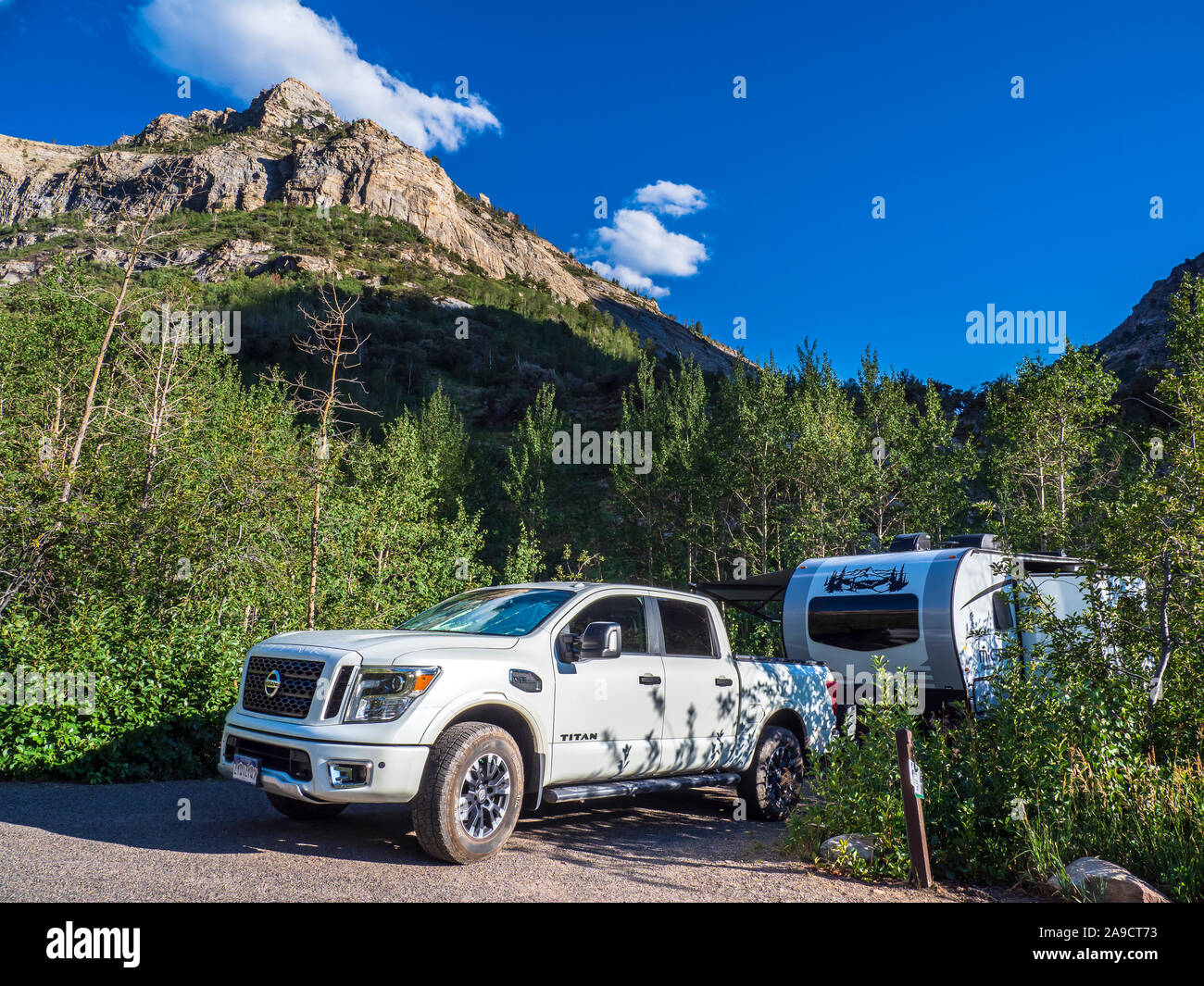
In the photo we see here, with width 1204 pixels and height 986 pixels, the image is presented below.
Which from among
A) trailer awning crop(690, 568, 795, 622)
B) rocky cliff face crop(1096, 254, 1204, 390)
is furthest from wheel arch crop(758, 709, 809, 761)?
rocky cliff face crop(1096, 254, 1204, 390)

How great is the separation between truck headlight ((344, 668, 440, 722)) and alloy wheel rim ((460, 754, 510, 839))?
633mm

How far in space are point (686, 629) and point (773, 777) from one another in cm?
187

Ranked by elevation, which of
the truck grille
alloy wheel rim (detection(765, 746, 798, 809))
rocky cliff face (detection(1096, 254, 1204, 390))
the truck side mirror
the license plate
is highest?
rocky cliff face (detection(1096, 254, 1204, 390))

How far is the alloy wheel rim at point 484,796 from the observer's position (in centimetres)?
522

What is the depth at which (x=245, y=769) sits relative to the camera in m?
5.32

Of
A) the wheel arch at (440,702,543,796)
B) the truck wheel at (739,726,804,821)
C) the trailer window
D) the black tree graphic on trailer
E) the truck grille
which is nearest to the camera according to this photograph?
the truck grille

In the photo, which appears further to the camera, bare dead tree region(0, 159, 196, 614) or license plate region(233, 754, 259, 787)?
bare dead tree region(0, 159, 196, 614)

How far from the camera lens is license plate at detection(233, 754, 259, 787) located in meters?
5.24

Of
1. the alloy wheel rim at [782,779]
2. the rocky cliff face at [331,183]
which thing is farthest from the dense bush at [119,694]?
the rocky cliff face at [331,183]

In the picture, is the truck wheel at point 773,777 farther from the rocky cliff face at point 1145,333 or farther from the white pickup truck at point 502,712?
the rocky cliff face at point 1145,333

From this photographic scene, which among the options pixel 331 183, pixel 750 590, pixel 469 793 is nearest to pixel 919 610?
pixel 750 590

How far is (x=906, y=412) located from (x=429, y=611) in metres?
22.3

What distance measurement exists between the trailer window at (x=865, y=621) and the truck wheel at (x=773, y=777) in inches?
150

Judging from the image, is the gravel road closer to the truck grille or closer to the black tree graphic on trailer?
the truck grille
